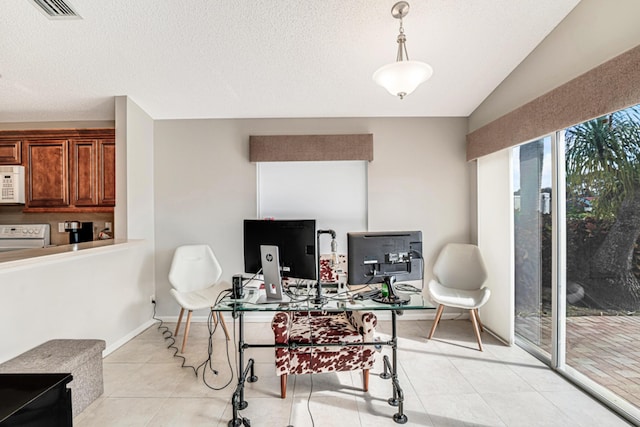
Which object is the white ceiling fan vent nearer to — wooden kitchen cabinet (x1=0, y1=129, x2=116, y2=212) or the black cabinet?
wooden kitchen cabinet (x1=0, y1=129, x2=116, y2=212)

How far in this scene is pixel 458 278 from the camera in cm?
339

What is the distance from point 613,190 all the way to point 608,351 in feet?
3.69

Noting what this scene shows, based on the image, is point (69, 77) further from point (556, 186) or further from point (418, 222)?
point (556, 186)

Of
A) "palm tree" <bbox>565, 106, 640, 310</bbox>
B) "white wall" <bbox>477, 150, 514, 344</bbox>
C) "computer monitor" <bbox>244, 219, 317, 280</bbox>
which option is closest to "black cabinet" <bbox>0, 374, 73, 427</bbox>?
"computer monitor" <bbox>244, 219, 317, 280</bbox>

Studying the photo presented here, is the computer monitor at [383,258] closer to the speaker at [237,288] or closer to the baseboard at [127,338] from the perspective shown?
the speaker at [237,288]

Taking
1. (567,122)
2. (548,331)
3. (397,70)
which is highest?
(397,70)

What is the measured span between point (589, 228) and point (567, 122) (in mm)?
773

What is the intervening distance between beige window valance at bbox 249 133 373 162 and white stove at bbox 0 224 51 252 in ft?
8.30

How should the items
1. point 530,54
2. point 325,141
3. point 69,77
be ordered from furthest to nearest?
point 325,141 → point 69,77 → point 530,54

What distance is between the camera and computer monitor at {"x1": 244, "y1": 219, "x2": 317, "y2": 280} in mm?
2032

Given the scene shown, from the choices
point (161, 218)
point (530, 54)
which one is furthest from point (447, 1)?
point (161, 218)

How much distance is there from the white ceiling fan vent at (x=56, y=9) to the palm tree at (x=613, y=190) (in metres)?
3.70

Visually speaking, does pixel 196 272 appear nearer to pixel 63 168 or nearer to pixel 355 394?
pixel 63 168

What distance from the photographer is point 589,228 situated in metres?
2.21
